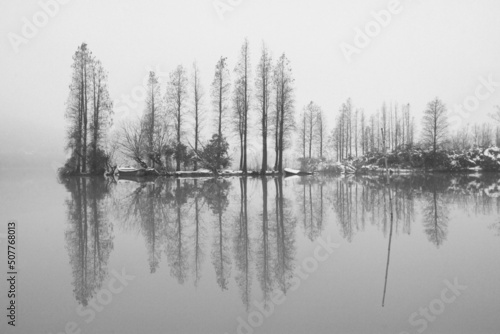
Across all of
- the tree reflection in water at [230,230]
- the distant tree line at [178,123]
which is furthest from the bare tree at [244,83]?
the tree reflection in water at [230,230]

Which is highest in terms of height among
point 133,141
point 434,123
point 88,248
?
point 434,123

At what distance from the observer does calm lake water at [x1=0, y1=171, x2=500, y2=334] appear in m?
2.68

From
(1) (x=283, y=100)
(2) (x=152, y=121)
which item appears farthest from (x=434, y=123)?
(2) (x=152, y=121)

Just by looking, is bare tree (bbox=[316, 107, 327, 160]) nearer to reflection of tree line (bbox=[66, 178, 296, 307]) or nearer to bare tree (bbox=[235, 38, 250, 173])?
bare tree (bbox=[235, 38, 250, 173])

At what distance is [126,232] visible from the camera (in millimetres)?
5918

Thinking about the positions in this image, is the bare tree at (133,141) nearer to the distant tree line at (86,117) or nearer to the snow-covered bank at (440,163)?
the distant tree line at (86,117)

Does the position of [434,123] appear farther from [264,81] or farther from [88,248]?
[88,248]

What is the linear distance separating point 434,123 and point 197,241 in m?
46.0

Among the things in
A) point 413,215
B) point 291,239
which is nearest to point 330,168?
point 413,215

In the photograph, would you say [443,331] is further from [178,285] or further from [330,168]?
[330,168]

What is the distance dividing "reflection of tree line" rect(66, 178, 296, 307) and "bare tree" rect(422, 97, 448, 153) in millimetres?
41019

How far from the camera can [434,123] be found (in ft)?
144

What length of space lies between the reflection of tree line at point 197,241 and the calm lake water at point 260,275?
20 millimetres

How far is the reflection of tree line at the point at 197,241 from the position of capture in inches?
144
